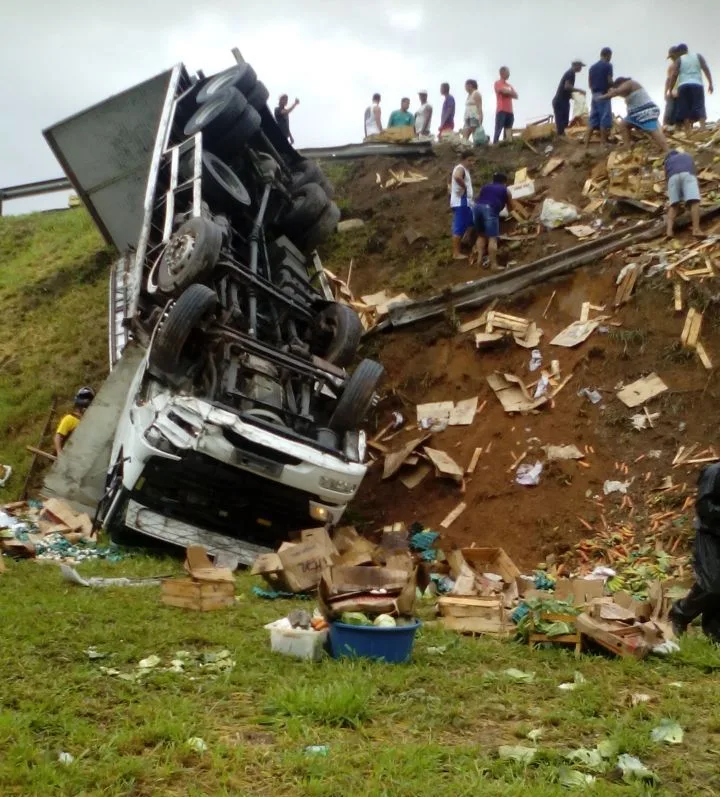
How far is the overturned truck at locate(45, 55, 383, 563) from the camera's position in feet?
23.9

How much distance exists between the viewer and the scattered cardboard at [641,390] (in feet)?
31.5

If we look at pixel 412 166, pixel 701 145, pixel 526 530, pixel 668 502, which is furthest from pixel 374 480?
pixel 412 166

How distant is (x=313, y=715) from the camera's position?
12.1 feet

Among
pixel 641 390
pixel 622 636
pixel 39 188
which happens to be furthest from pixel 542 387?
pixel 39 188

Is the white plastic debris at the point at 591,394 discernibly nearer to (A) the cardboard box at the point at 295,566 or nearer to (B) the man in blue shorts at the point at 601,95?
(A) the cardboard box at the point at 295,566

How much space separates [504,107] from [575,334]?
788 centimetres

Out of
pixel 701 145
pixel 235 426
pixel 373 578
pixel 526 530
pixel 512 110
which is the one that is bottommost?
pixel 526 530

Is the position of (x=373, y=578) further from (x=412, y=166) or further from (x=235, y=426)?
(x=412, y=166)

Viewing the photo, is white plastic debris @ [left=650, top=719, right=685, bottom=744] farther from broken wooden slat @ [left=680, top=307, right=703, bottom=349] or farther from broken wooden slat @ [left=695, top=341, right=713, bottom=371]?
broken wooden slat @ [left=680, top=307, right=703, bottom=349]

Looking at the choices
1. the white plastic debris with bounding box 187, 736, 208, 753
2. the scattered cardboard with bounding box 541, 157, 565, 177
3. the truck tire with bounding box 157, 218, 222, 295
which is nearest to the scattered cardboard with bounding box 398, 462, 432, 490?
the truck tire with bounding box 157, 218, 222, 295

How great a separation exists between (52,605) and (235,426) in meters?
2.14

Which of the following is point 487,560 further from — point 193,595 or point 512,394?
point 193,595

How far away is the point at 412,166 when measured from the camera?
1767 cm

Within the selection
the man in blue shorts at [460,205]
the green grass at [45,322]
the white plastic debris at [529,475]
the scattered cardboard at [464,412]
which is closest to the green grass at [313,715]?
the white plastic debris at [529,475]
